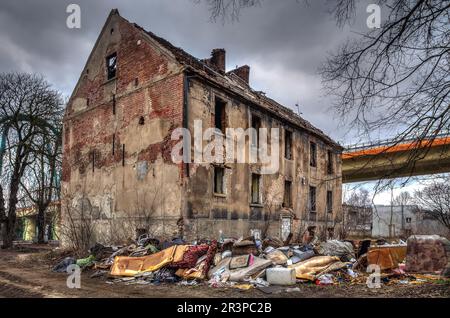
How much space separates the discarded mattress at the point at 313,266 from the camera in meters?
9.13

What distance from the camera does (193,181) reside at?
13375 millimetres

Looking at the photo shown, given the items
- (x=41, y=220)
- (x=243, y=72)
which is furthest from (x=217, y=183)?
(x=41, y=220)

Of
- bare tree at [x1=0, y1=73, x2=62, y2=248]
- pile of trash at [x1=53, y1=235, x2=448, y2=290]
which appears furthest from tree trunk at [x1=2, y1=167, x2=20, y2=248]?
pile of trash at [x1=53, y1=235, x2=448, y2=290]

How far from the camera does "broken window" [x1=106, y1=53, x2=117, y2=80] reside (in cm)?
1686

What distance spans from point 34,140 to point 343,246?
57.5 feet

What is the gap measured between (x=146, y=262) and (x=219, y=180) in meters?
5.53

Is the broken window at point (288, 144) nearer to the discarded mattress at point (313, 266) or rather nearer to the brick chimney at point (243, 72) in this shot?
the brick chimney at point (243, 72)

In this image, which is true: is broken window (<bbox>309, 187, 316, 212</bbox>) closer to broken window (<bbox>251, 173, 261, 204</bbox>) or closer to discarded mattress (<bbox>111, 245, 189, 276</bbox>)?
broken window (<bbox>251, 173, 261, 204</bbox>)

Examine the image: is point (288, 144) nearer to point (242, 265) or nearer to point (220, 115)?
point (220, 115)

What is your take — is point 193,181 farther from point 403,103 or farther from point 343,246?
point 403,103

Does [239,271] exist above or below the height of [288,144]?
below

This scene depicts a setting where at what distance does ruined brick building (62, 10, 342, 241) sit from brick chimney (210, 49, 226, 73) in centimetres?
5

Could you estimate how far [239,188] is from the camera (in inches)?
618
